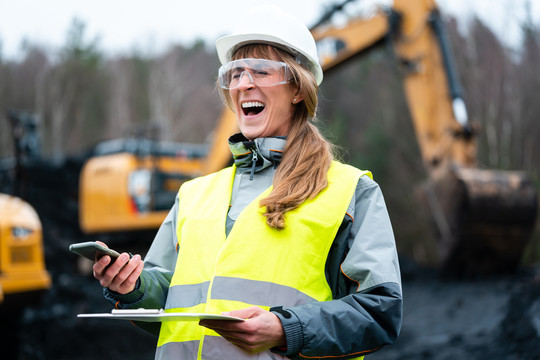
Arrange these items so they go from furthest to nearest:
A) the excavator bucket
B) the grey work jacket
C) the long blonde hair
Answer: the excavator bucket
the long blonde hair
the grey work jacket

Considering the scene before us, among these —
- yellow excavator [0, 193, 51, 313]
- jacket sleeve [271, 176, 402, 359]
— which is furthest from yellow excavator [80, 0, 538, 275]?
jacket sleeve [271, 176, 402, 359]

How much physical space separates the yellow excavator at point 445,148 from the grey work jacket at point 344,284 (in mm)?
5860

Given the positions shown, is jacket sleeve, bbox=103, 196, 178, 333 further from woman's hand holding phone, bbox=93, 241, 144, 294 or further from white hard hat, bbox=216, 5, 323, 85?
white hard hat, bbox=216, 5, 323, 85

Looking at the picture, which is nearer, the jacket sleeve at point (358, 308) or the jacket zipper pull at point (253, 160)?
the jacket sleeve at point (358, 308)

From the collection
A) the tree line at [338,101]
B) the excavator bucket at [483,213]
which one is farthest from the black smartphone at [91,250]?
the tree line at [338,101]

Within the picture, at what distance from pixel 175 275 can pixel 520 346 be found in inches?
152

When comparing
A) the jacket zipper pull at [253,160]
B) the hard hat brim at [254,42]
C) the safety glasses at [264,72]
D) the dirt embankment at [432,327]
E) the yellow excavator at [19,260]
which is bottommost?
the dirt embankment at [432,327]

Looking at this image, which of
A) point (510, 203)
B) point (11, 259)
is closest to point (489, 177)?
point (510, 203)

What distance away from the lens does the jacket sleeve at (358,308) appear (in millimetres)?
1525

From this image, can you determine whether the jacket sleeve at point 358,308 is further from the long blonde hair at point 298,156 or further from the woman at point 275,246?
the long blonde hair at point 298,156

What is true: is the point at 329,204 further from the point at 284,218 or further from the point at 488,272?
the point at 488,272

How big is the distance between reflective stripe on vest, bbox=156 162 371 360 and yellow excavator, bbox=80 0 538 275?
19.6ft

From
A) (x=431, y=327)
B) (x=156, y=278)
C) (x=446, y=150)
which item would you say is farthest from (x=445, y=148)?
(x=156, y=278)

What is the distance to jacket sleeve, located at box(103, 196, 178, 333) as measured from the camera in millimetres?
1760
